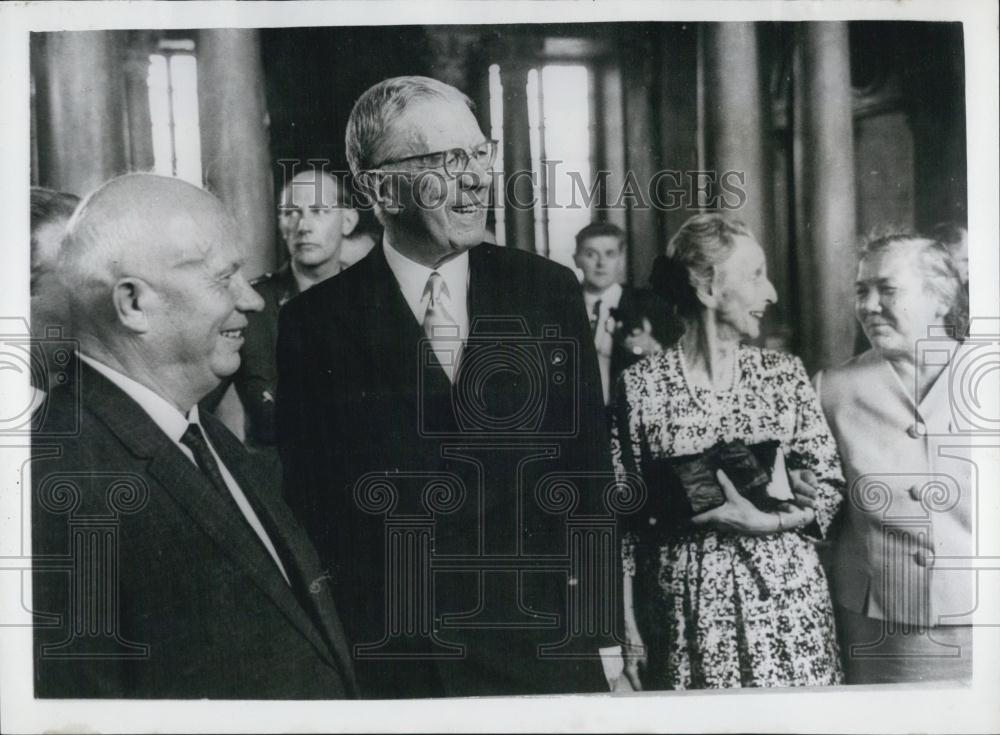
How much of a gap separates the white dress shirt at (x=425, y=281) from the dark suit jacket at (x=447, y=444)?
23 millimetres

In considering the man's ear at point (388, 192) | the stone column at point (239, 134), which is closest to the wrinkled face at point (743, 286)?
the man's ear at point (388, 192)

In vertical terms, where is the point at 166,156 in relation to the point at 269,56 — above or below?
below

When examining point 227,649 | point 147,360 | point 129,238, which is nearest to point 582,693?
point 227,649

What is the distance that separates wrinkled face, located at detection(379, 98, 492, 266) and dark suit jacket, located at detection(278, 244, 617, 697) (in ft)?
0.37

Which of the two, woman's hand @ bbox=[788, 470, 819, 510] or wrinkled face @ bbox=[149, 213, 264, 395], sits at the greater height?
wrinkled face @ bbox=[149, 213, 264, 395]

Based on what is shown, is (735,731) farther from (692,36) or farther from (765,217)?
(692,36)

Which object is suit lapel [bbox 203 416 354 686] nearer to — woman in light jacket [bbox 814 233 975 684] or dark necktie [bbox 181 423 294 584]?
dark necktie [bbox 181 423 294 584]

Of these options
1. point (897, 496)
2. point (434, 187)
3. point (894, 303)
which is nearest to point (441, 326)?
point (434, 187)

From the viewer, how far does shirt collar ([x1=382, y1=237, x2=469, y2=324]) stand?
103 inches

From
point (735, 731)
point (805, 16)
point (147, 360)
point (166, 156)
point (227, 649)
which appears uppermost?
point (805, 16)

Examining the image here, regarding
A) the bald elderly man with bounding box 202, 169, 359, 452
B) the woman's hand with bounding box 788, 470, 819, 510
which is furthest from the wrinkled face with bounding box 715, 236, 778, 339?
the bald elderly man with bounding box 202, 169, 359, 452

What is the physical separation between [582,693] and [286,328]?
1.39 m

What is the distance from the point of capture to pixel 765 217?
8.64 ft

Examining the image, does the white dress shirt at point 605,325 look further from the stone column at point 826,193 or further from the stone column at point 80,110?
the stone column at point 80,110
